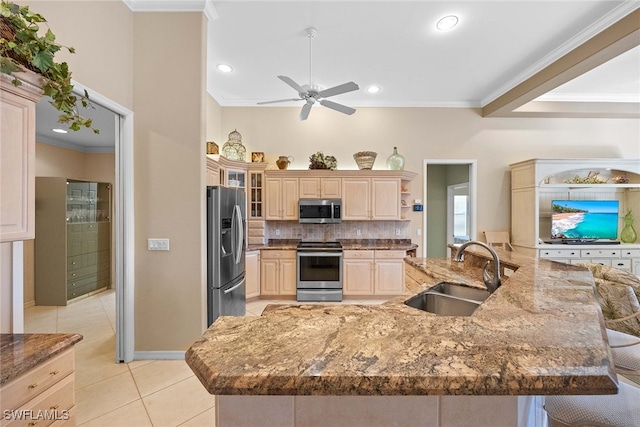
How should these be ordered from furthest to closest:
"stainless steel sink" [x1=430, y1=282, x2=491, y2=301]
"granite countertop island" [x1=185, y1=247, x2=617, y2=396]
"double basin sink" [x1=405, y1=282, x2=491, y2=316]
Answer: "stainless steel sink" [x1=430, y1=282, x2=491, y2=301], "double basin sink" [x1=405, y1=282, x2=491, y2=316], "granite countertop island" [x1=185, y1=247, x2=617, y2=396]

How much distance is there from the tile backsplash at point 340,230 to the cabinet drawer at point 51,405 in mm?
3538

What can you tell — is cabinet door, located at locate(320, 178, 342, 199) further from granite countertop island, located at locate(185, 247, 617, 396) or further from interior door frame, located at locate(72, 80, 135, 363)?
granite countertop island, located at locate(185, 247, 617, 396)

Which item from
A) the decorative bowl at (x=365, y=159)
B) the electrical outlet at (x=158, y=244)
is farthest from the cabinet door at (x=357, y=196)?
the electrical outlet at (x=158, y=244)

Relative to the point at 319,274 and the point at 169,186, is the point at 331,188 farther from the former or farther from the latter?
the point at 169,186

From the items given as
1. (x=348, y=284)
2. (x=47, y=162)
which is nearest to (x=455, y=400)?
(x=348, y=284)

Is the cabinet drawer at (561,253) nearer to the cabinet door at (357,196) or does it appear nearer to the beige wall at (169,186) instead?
the cabinet door at (357,196)

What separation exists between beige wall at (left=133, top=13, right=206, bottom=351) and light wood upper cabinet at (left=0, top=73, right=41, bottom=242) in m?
1.17

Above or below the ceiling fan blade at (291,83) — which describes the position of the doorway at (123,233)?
below

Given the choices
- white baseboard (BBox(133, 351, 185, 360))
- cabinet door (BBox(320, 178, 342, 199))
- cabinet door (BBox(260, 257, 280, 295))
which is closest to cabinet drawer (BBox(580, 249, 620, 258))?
cabinet door (BBox(320, 178, 342, 199))

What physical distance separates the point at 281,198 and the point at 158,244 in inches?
89.7

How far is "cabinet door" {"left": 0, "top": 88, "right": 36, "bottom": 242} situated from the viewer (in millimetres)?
1238

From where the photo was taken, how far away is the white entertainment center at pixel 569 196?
423 centimetres

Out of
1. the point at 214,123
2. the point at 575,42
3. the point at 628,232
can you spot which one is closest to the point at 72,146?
the point at 214,123

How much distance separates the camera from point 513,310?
0.94 m
